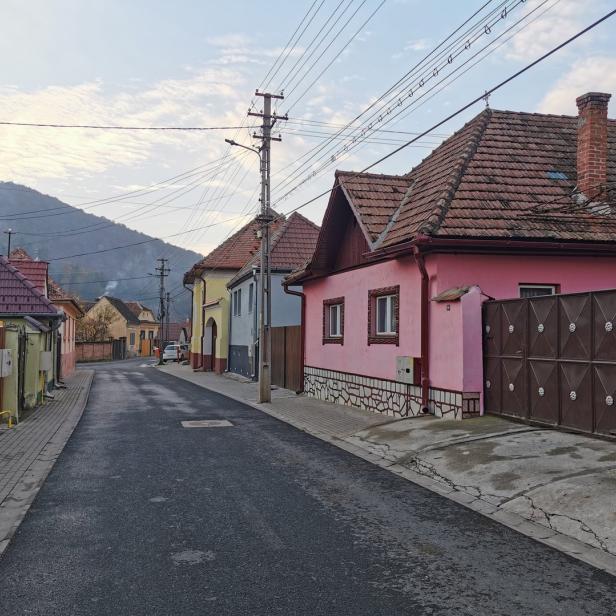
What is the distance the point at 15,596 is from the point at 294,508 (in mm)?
2952

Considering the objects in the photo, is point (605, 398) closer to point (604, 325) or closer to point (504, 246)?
point (604, 325)

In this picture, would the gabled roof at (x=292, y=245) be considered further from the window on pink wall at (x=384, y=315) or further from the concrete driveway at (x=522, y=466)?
the concrete driveway at (x=522, y=466)

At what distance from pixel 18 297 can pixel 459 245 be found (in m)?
12.8

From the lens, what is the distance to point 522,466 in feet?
25.0

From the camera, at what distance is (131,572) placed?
15.7 feet

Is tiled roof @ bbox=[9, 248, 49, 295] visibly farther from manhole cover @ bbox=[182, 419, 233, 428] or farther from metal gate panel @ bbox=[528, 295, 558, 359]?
metal gate panel @ bbox=[528, 295, 558, 359]

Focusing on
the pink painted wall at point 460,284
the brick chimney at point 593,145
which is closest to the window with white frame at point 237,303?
the pink painted wall at point 460,284

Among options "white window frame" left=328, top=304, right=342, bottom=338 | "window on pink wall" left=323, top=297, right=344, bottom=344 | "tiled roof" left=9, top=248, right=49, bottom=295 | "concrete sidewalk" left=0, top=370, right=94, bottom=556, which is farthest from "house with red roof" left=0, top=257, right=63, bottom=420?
"white window frame" left=328, top=304, right=342, bottom=338

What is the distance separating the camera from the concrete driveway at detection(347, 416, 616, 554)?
19.5 feet

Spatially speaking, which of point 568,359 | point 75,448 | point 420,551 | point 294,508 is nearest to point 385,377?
point 568,359

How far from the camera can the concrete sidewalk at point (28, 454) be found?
662cm

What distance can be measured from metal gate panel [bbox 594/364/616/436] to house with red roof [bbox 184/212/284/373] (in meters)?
25.9

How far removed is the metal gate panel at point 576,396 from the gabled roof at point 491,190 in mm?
3454

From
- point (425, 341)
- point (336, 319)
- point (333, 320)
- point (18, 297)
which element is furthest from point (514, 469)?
point (18, 297)
